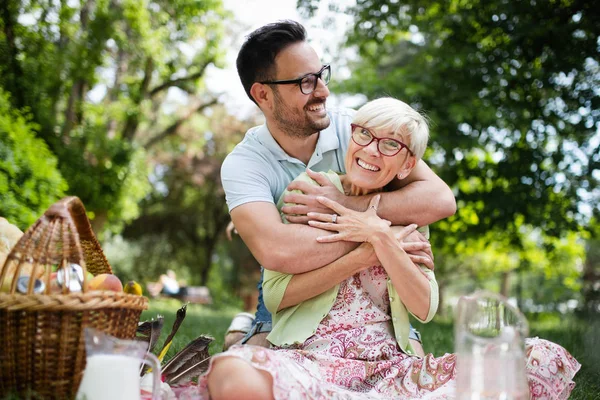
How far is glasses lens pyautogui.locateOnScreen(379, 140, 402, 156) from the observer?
8.44 feet

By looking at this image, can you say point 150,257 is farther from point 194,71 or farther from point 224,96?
point 194,71

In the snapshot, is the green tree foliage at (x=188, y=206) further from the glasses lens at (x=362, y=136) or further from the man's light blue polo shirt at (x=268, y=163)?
the glasses lens at (x=362, y=136)

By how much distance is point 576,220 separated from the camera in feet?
25.5

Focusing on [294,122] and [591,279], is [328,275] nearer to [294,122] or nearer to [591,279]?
[294,122]

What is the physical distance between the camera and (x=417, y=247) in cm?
260

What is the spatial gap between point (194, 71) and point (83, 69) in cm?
385

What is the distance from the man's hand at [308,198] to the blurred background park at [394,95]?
77.5 inches

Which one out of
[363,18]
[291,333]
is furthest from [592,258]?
[291,333]

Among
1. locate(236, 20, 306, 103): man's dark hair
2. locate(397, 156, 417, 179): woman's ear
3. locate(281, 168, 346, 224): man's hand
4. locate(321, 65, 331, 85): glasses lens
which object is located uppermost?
locate(236, 20, 306, 103): man's dark hair

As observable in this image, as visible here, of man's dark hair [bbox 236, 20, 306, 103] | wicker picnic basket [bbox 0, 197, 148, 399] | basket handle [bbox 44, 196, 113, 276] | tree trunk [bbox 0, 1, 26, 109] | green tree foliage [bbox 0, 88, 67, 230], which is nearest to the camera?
wicker picnic basket [bbox 0, 197, 148, 399]

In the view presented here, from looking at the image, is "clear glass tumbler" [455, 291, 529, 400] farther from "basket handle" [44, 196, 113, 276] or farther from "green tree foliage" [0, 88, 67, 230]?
"green tree foliage" [0, 88, 67, 230]

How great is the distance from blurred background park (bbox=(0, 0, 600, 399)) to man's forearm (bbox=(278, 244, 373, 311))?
1.88 metres

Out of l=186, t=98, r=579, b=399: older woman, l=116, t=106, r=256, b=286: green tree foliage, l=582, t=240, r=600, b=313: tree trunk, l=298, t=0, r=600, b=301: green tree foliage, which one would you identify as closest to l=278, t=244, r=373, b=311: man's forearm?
l=186, t=98, r=579, b=399: older woman

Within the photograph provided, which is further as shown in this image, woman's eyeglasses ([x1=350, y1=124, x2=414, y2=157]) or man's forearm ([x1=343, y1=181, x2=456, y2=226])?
man's forearm ([x1=343, y1=181, x2=456, y2=226])
